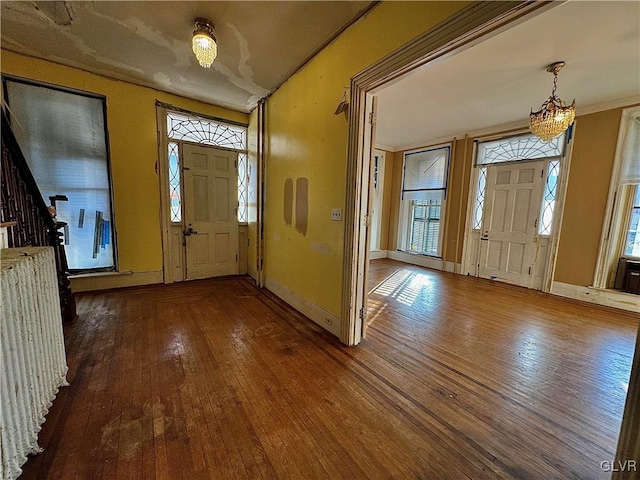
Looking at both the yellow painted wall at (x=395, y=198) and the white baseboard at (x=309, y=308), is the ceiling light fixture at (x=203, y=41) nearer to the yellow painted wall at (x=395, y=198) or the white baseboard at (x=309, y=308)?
the white baseboard at (x=309, y=308)

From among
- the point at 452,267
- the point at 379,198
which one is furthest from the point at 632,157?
the point at 379,198

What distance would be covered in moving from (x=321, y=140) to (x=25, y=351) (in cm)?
264

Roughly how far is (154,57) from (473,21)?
3.37 meters

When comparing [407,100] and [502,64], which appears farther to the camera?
[407,100]

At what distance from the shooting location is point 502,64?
2859 millimetres

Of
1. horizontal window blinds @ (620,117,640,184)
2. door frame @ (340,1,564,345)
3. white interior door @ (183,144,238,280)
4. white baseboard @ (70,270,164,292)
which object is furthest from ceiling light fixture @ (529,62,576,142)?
white baseboard @ (70,270,164,292)

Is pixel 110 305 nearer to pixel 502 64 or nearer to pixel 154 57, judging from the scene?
pixel 154 57

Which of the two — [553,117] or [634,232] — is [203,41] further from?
[634,232]

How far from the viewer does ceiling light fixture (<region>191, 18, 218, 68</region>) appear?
2.36 meters

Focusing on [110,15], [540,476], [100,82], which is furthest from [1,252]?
[100,82]

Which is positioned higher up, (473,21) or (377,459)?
(473,21)

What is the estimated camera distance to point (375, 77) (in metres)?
2.10

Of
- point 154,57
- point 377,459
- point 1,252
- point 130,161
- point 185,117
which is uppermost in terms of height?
point 154,57

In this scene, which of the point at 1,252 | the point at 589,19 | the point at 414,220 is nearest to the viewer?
the point at 1,252
